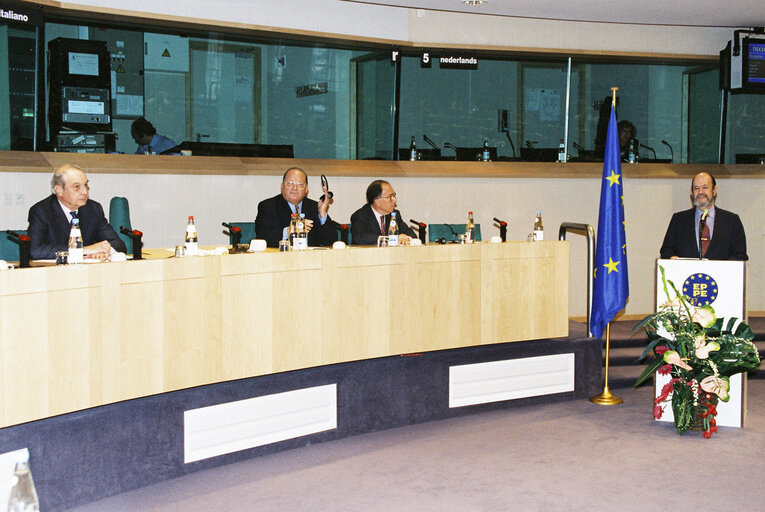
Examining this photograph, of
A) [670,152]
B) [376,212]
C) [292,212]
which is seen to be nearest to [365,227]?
[376,212]

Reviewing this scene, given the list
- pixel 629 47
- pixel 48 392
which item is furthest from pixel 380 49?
pixel 48 392

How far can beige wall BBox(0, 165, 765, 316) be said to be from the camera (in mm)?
6434

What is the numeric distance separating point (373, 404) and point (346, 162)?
118 inches

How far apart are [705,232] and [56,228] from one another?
462 centimetres

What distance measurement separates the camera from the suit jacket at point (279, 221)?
222 inches

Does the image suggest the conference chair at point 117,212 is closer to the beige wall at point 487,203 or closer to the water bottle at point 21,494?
the beige wall at point 487,203

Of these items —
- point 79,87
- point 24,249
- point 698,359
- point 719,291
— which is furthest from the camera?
point 79,87

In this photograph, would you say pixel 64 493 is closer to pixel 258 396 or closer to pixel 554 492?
pixel 258 396

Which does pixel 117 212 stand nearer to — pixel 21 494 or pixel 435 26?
pixel 435 26

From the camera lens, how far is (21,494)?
1.98 meters

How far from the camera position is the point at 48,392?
11.2ft

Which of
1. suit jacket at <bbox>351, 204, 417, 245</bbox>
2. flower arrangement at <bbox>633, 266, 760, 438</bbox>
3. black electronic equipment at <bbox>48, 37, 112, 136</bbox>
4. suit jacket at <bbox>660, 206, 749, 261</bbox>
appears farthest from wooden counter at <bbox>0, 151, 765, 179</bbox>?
flower arrangement at <bbox>633, 266, 760, 438</bbox>

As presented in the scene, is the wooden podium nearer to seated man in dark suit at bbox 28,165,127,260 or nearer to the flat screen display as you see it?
seated man in dark suit at bbox 28,165,127,260

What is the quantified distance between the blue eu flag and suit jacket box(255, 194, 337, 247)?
6.38 feet
